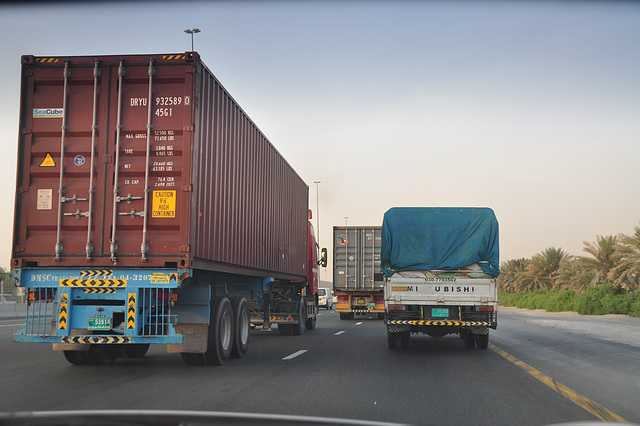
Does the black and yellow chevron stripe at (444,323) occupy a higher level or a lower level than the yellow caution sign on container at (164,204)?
lower

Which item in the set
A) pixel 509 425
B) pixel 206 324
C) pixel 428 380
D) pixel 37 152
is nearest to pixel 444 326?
pixel 428 380

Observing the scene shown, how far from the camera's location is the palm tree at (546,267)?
2231 inches

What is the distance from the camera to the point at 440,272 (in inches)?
528

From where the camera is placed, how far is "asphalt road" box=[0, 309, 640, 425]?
665cm

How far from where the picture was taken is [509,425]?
6.05 meters

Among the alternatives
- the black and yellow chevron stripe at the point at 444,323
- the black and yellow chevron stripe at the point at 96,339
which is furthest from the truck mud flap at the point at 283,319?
the black and yellow chevron stripe at the point at 96,339

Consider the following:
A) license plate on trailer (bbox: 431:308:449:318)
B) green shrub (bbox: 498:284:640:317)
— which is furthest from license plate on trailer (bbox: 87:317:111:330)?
green shrub (bbox: 498:284:640:317)

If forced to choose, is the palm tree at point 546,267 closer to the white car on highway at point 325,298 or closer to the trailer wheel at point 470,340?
the white car on highway at point 325,298

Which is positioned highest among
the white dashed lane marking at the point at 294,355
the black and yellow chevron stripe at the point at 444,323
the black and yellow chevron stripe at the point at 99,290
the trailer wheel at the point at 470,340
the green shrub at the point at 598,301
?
the black and yellow chevron stripe at the point at 99,290

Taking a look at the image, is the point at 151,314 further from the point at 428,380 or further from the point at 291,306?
the point at 291,306

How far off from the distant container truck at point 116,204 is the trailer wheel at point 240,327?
3.40 feet

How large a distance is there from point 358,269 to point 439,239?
13484 millimetres

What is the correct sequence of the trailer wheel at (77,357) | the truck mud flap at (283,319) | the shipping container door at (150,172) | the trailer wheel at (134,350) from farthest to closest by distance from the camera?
the truck mud flap at (283,319), the trailer wheel at (134,350), the trailer wheel at (77,357), the shipping container door at (150,172)

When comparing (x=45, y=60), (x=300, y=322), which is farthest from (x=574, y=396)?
(x=300, y=322)
